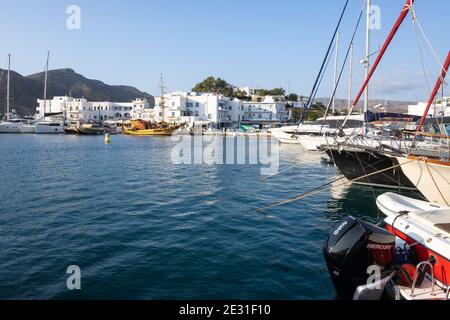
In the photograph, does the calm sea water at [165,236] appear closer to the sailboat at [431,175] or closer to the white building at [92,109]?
the sailboat at [431,175]

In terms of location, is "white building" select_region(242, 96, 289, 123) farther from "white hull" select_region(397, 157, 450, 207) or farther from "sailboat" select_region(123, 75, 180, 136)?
"white hull" select_region(397, 157, 450, 207)

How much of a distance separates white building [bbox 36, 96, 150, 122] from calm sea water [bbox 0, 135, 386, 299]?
346ft

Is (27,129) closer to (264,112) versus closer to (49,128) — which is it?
(49,128)

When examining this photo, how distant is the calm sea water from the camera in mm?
7965

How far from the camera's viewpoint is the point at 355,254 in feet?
21.4

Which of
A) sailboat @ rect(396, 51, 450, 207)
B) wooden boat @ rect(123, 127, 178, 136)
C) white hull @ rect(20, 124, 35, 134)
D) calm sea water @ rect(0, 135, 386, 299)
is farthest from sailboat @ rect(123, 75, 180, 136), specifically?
sailboat @ rect(396, 51, 450, 207)

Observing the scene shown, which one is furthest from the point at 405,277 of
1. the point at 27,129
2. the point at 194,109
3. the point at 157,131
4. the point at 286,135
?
the point at 194,109

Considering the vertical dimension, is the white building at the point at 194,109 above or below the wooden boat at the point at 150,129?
above

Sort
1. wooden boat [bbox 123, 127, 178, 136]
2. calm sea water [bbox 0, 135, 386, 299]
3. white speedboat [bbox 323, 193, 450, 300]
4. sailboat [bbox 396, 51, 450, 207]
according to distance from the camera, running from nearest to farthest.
Answer: white speedboat [bbox 323, 193, 450, 300]
calm sea water [bbox 0, 135, 386, 299]
sailboat [bbox 396, 51, 450, 207]
wooden boat [bbox 123, 127, 178, 136]

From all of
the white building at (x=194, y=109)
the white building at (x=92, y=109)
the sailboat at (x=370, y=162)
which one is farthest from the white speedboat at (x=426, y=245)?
the white building at (x=92, y=109)

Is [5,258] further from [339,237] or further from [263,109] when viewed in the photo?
[263,109]

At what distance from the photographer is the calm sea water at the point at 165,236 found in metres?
7.96

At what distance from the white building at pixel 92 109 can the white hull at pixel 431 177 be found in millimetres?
112981

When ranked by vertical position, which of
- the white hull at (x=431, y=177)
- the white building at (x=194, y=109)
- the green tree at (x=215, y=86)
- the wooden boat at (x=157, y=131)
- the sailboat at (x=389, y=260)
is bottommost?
the sailboat at (x=389, y=260)
